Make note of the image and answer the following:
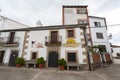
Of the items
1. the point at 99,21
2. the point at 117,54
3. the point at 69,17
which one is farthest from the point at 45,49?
the point at 117,54

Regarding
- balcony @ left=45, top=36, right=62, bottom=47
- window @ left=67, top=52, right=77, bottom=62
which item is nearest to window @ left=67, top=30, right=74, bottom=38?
balcony @ left=45, top=36, right=62, bottom=47

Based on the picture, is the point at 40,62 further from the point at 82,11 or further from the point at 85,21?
the point at 82,11

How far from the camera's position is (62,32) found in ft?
38.7

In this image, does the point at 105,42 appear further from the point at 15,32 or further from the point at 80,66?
the point at 15,32

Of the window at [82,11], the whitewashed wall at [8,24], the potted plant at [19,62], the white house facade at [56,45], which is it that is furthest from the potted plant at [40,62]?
the window at [82,11]

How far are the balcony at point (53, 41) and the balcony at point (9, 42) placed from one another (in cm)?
456

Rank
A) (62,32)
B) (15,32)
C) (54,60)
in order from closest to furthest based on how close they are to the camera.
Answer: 1. (54,60)
2. (62,32)
3. (15,32)

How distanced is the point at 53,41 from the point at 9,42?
22.4ft

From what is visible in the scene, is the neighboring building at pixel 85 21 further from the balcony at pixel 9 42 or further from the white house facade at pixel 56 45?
the balcony at pixel 9 42

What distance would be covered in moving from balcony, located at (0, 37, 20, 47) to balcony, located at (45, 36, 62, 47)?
4560 mm

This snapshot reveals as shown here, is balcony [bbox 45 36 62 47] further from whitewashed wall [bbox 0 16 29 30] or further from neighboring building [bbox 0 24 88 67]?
whitewashed wall [bbox 0 16 29 30]

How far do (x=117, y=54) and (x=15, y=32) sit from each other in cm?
3445

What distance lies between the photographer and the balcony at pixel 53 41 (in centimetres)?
1111

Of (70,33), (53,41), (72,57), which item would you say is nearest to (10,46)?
(53,41)
